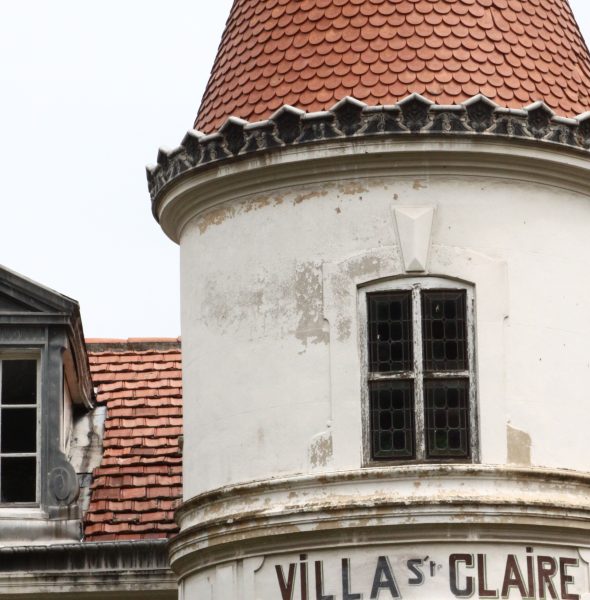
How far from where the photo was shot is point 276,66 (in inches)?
745

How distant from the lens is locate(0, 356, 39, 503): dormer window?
21.0 m

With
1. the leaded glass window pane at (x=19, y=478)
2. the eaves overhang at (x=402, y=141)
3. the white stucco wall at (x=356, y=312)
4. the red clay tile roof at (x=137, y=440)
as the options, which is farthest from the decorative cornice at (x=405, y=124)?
the leaded glass window pane at (x=19, y=478)

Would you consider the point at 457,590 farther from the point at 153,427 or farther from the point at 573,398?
the point at 153,427

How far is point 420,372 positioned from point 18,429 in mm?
5635

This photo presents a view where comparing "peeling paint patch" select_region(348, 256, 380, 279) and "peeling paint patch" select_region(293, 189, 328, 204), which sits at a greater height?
"peeling paint patch" select_region(293, 189, 328, 204)

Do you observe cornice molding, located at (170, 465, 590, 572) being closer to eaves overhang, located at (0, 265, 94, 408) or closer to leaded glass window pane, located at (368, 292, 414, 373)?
leaded glass window pane, located at (368, 292, 414, 373)

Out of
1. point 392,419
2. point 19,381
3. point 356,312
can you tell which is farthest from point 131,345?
point 392,419

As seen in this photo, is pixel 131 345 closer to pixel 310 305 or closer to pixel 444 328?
pixel 310 305

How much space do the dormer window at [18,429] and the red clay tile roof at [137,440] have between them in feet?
2.57

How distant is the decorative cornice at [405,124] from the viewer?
17703 millimetres

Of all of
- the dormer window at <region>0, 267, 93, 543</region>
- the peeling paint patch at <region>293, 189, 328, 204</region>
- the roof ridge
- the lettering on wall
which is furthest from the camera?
the roof ridge

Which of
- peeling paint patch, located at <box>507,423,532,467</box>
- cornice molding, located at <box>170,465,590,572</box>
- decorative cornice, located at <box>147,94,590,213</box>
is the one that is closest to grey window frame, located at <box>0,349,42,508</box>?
cornice molding, located at <box>170,465,590,572</box>

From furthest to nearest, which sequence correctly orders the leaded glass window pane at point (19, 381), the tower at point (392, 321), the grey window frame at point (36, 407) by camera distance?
the leaded glass window pane at point (19, 381)
the grey window frame at point (36, 407)
the tower at point (392, 321)

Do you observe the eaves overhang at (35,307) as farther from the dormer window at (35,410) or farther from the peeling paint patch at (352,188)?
the peeling paint patch at (352,188)
